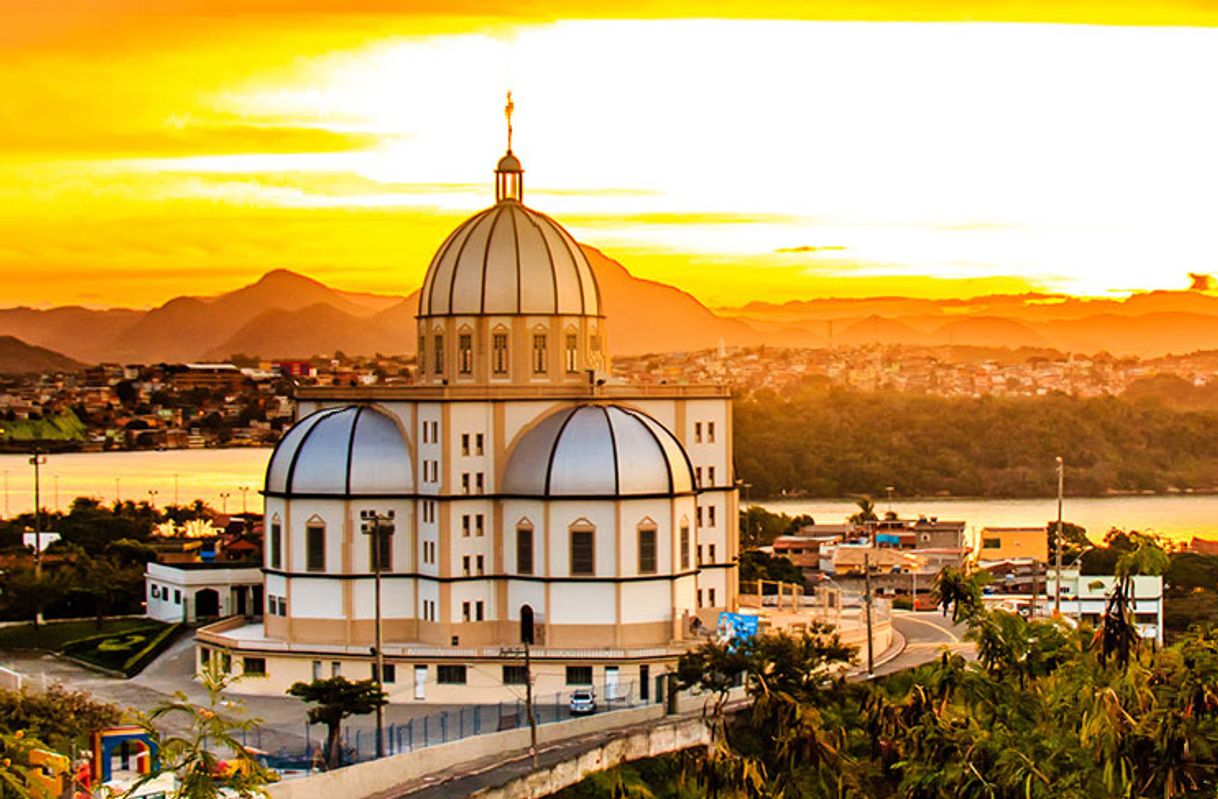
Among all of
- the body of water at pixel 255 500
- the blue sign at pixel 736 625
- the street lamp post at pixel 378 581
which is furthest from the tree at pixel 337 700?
the body of water at pixel 255 500

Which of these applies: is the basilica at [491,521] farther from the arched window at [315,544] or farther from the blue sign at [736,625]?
the blue sign at [736,625]

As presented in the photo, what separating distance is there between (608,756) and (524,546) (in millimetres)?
7074

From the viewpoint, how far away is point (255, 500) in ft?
395

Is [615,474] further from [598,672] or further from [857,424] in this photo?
[857,424]

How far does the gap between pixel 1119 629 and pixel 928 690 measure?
3.10 m

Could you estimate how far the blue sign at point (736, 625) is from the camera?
3948 centimetres

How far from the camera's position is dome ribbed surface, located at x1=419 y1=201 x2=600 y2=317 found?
42594mm

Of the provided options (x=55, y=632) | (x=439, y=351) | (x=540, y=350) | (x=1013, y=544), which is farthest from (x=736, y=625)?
(x=1013, y=544)

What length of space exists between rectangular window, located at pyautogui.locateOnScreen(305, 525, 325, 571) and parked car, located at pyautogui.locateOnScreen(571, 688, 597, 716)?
6.07 m

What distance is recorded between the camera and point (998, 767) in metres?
23.2

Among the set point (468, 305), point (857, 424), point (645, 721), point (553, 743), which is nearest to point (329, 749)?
point (553, 743)

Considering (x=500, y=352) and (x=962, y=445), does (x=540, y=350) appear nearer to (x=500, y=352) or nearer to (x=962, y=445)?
(x=500, y=352)

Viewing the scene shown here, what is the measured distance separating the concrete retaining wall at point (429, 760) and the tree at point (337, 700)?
1561mm

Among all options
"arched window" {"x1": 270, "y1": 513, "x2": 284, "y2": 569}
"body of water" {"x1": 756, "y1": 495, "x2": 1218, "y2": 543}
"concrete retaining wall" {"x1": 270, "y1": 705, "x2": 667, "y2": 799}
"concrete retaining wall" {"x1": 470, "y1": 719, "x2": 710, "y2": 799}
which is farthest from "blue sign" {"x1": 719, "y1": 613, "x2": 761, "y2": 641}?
"body of water" {"x1": 756, "y1": 495, "x2": 1218, "y2": 543}
